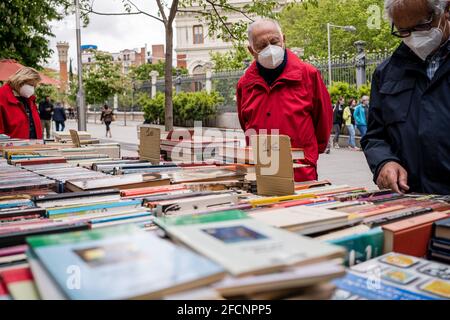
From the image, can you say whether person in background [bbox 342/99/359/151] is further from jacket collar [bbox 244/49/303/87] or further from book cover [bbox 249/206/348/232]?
book cover [bbox 249/206/348/232]

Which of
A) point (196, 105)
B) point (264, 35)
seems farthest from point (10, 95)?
point (196, 105)

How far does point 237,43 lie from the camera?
26.8ft

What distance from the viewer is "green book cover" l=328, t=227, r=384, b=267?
1145 mm

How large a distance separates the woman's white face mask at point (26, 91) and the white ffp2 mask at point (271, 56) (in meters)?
3.23

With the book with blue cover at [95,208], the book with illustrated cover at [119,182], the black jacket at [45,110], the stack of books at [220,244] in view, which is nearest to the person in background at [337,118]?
the black jacket at [45,110]

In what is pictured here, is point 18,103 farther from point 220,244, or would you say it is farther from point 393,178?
point 220,244

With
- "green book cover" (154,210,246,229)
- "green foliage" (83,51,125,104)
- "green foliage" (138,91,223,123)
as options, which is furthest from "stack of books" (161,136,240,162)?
"green foliage" (83,51,125,104)

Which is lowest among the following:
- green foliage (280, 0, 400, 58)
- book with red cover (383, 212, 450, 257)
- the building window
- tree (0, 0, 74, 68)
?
book with red cover (383, 212, 450, 257)

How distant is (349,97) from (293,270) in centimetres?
1584

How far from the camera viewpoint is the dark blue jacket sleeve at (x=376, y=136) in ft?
7.36

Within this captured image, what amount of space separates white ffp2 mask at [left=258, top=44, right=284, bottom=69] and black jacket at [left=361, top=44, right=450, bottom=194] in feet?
2.76

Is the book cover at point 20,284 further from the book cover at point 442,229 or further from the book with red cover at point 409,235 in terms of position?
the book cover at point 442,229
